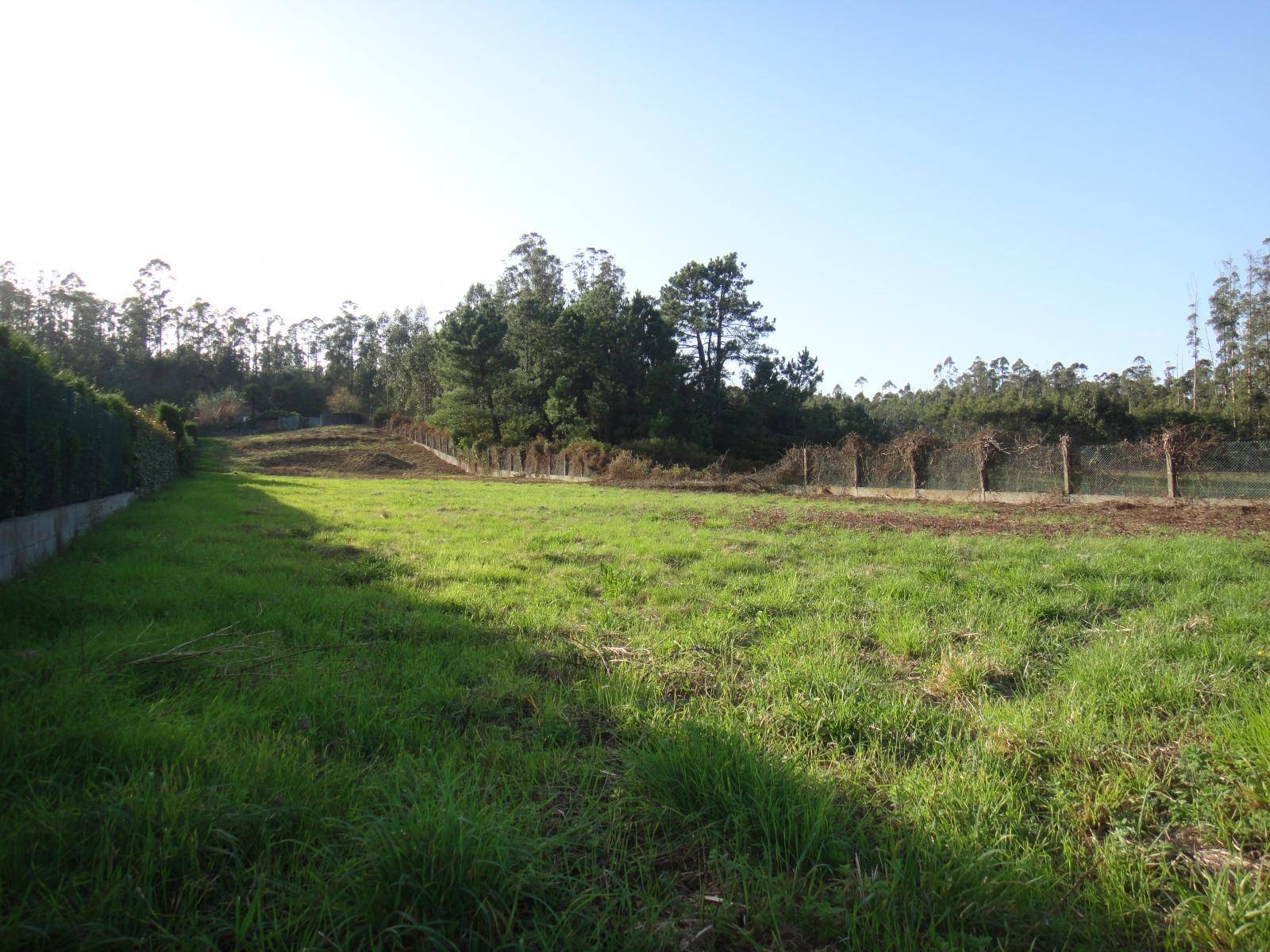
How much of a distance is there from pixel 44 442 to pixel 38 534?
100 centimetres

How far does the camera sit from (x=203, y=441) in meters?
49.5

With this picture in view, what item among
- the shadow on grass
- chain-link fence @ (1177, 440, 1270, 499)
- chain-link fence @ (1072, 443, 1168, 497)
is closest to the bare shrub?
chain-link fence @ (1072, 443, 1168, 497)

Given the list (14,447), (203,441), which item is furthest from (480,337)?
(14,447)

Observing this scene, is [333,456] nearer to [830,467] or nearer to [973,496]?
[830,467]

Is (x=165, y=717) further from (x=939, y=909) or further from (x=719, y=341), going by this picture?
(x=719, y=341)

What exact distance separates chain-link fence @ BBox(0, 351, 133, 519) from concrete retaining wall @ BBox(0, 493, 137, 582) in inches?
4.1

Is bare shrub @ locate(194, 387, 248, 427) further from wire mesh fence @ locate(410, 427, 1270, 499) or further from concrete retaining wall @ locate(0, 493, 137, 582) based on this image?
concrete retaining wall @ locate(0, 493, 137, 582)

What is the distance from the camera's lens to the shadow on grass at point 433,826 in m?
1.57

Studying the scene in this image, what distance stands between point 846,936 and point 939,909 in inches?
10.9

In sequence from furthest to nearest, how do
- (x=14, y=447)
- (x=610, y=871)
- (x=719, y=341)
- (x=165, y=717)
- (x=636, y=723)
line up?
(x=719, y=341) → (x=14, y=447) → (x=636, y=723) → (x=165, y=717) → (x=610, y=871)

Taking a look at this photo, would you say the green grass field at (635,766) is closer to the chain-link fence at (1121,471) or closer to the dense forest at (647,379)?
the chain-link fence at (1121,471)

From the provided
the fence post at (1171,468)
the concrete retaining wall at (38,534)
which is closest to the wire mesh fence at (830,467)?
the fence post at (1171,468)

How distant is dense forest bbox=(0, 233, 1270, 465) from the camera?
137 ft

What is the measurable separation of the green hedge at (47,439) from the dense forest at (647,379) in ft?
99.9
